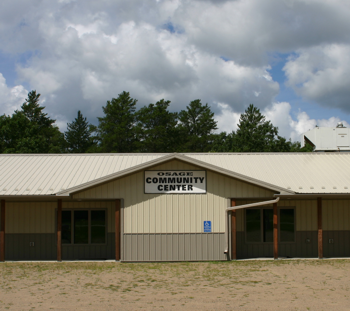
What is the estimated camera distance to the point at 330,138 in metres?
45.3

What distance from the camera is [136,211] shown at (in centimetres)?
1398

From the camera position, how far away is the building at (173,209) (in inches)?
547

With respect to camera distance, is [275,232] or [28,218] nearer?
[275,232]

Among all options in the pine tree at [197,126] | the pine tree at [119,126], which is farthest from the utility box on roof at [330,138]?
the pine tree at [119,126]

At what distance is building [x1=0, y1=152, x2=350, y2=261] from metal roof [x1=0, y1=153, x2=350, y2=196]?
0.04 meters

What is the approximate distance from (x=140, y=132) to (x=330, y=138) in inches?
916

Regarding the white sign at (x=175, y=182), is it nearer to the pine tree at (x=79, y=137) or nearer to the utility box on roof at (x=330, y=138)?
the utility box on roof at (x=330, y=138)

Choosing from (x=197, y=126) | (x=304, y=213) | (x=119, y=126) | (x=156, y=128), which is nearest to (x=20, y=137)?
(x=119, y=126)

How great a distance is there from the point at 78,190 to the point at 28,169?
391cm

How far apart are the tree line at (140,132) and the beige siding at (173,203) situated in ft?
90.9

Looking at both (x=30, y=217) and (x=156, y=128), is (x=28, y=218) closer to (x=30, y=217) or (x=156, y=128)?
(x=30, y=217)

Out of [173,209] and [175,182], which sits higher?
[175,182]

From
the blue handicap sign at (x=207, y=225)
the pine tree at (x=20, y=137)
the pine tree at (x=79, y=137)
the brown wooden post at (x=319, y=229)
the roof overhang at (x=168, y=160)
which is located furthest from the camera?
the pine tree at (x=79, y=137)

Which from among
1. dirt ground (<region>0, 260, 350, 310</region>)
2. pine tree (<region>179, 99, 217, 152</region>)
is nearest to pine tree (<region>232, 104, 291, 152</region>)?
pine tree (<region>179, 99, 217, 152</region>)
